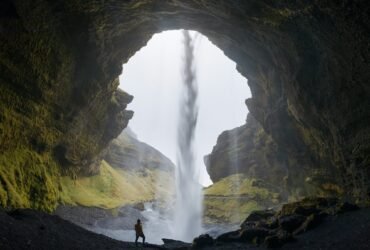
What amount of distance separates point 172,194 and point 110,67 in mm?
66920

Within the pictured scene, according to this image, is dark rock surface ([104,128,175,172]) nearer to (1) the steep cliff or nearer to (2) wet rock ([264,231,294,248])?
(1) the steep cliff

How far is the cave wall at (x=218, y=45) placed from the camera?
1834cm

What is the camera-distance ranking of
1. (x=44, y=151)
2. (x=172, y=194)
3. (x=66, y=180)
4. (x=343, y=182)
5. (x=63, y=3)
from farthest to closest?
(x=172, y=194)
(x=66, y=180)
(x=44, y=151)
(x=343, y=182)
(x=63, y=3)

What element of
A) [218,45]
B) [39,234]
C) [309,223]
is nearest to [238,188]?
[218,45]

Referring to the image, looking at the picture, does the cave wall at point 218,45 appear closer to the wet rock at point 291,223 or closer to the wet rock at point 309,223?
the wet rock at point 309,223

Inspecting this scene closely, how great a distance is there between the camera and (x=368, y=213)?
645 inches

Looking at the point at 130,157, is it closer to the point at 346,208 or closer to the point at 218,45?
the point at 218,45

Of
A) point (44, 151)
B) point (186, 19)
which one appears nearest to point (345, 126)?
point (186, 19)

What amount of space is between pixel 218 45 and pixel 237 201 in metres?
27.0

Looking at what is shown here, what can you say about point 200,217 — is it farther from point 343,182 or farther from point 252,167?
point 343,182

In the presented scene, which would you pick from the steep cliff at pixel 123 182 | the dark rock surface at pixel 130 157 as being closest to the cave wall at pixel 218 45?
the steep cliff at pixel 123 182

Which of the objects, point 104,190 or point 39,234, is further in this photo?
point 104,190

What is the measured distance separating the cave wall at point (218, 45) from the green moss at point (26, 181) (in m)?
0.15

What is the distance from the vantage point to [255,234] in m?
19.0
